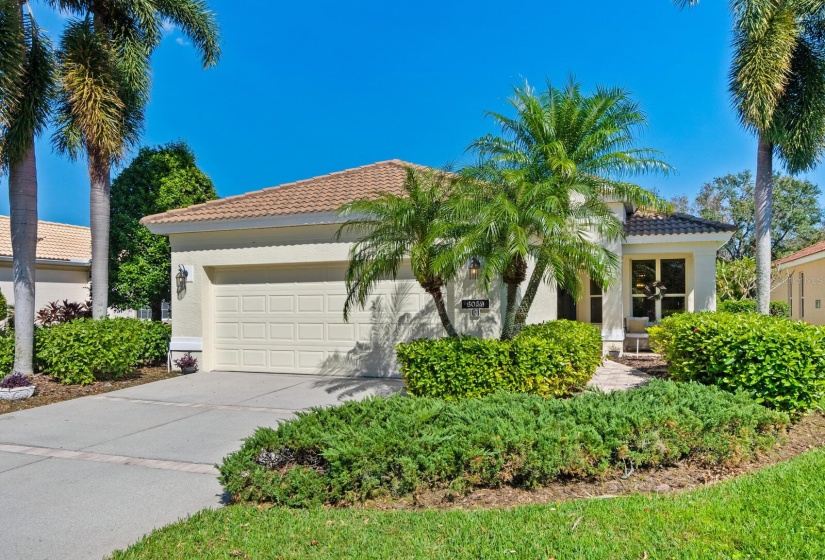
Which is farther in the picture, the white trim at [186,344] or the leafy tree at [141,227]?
the leafy tree at [141,227]

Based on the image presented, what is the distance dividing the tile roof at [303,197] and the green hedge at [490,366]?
4046 mm

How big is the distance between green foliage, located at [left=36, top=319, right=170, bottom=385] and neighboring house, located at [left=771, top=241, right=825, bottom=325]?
22.8 metres

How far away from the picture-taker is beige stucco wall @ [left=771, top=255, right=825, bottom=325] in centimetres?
1981

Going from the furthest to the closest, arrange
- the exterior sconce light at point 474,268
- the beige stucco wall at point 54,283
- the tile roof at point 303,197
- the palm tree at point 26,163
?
1. the beige stucco wall at point 54,283
2. the tile roof at point 303,197
3. the palm tree at point 26,163
4. the exterior sconce light at point 474,268

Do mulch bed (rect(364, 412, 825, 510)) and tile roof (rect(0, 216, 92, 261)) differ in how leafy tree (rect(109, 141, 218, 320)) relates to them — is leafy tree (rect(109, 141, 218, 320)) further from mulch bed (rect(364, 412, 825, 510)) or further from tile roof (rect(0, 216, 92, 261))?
mulch bed (rect(364, 412, 825, 510))

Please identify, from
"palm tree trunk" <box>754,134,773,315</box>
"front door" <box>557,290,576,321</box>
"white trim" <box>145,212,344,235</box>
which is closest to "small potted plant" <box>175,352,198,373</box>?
"white trim" <box>145,212,344,235</box>

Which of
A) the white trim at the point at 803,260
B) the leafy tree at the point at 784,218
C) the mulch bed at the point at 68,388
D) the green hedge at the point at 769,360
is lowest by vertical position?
the mulch bed at the point at 68,388

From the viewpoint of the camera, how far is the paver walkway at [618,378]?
9.58 metres

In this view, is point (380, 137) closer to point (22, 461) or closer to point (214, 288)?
point (214, 288)

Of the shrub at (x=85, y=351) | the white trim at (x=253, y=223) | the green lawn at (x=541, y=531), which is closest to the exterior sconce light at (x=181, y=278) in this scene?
the white trim at (x=253, y=223)

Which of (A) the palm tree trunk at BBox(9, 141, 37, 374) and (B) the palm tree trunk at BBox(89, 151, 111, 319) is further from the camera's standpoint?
(B) the palm tree trunk at BBox(89, 151, 111, 319)

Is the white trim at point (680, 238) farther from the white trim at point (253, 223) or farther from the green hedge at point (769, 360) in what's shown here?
the white trim at point (253, 223)

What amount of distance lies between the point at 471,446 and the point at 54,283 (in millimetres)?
20818

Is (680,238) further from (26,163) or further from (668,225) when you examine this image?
(26,163)
